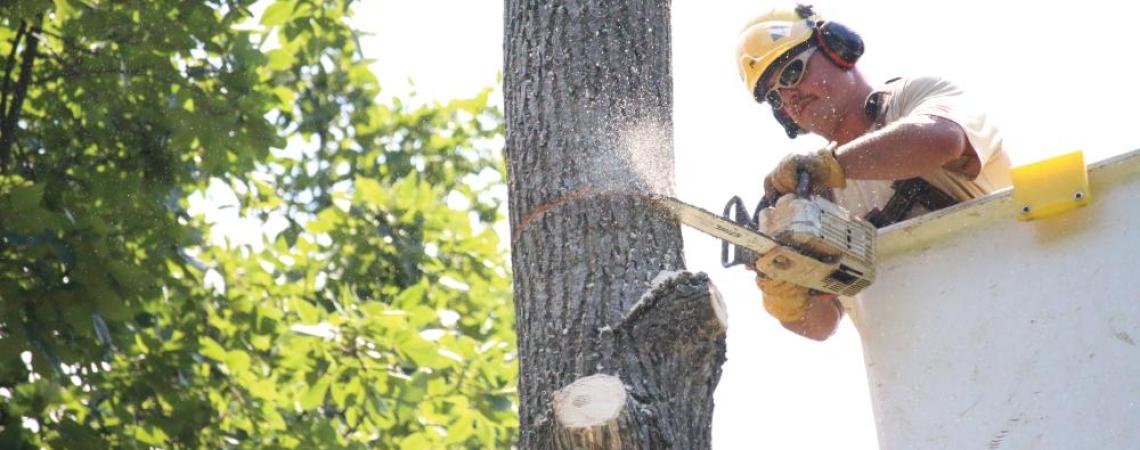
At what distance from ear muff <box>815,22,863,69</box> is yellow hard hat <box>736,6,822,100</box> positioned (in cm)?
3

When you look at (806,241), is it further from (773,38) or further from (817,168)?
(773,38)

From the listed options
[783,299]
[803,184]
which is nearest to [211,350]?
[783,299]

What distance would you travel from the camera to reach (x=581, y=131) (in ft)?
7.82

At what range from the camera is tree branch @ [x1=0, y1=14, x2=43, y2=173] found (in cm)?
480

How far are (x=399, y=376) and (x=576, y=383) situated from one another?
8.76 feet

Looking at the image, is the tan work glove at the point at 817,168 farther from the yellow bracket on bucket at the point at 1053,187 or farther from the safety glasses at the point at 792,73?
the safety glasses at the point at 792,73

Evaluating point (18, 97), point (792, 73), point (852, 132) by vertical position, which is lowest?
point (852, 132)

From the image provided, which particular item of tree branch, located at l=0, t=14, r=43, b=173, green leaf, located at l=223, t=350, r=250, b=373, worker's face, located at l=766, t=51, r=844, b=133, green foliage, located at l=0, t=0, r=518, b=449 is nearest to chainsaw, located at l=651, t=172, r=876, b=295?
worker's face, located at l=766, t=51, r=844, b=133

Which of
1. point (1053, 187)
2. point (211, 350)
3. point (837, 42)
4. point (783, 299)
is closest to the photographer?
point (1053, 187)

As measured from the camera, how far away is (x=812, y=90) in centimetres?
326

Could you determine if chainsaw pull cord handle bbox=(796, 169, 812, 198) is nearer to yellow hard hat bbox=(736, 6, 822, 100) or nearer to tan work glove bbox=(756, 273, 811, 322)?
tan work glove bbox=(756, 273, 811, 322)

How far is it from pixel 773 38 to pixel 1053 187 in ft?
3.12

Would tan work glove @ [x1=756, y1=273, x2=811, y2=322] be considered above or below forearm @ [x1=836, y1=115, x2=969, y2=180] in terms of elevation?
below

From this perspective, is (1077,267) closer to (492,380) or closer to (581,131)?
(581,131)
